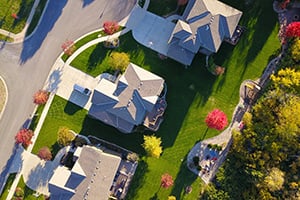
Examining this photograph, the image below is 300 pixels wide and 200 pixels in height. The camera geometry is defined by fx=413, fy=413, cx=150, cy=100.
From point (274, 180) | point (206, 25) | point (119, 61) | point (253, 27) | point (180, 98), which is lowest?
point (274, 180)

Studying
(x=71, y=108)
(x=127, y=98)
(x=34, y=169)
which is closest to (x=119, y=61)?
(x=127, y=98)

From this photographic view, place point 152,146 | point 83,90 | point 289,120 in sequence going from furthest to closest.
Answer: point 83,90 → point 152,146 → point 289,120

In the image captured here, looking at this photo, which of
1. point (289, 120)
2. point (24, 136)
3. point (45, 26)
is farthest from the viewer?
point (45, 26)

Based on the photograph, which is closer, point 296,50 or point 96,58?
point 296,50

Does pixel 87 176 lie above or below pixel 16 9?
below

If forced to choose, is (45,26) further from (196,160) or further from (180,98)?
(196,160)

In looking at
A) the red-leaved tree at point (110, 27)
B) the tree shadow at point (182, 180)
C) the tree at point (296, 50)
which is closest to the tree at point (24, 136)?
the red-leaved tree at point (110, 27)

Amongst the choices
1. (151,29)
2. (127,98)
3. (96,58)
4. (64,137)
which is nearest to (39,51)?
(96,58)
